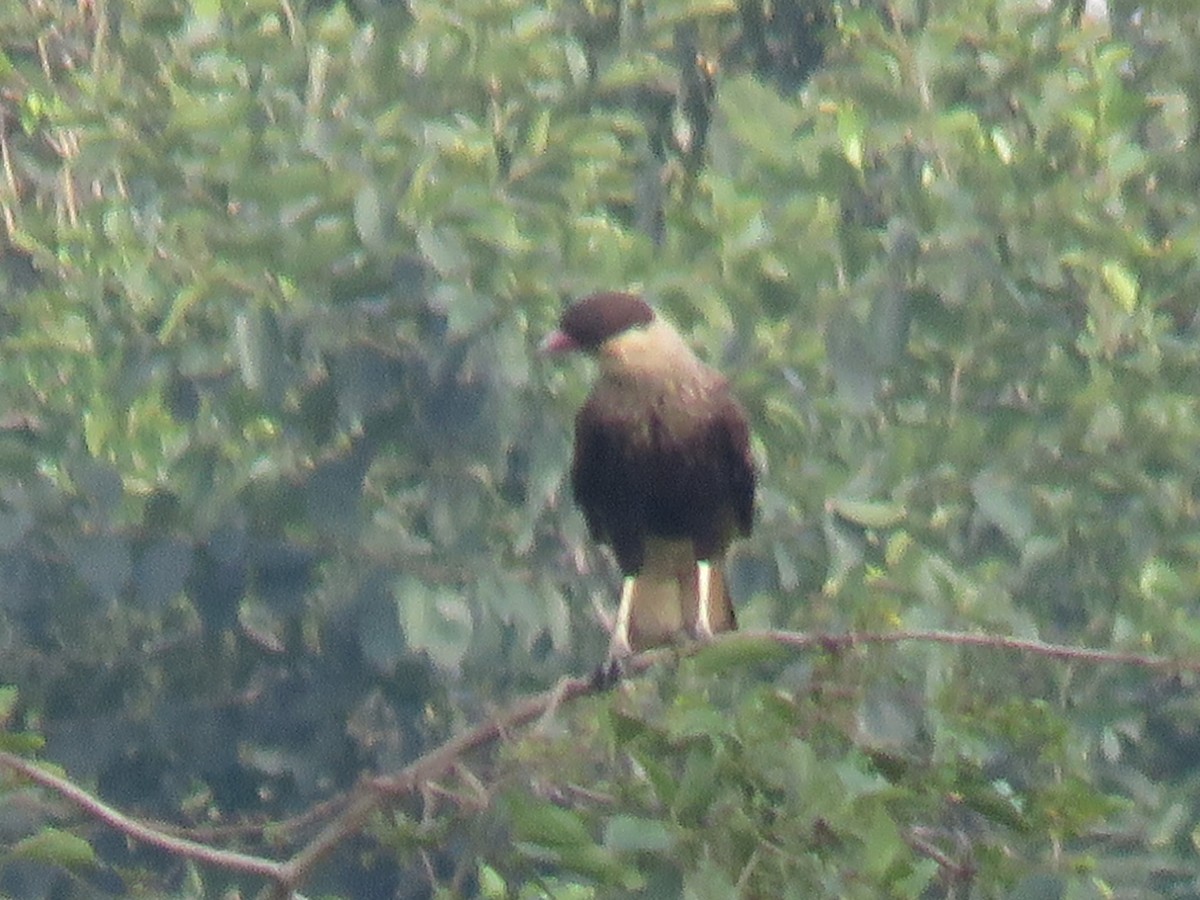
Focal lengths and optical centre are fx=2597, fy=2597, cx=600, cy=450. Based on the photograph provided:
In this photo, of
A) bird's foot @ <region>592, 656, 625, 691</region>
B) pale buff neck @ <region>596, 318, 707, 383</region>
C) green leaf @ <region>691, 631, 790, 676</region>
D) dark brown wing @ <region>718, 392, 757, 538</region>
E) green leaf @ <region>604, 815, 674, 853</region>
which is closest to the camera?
green leaf @ <region>604, 815, 674, 853</region>

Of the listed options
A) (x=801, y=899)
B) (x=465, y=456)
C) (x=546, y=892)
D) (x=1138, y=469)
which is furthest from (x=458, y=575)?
(x=801, y=899)

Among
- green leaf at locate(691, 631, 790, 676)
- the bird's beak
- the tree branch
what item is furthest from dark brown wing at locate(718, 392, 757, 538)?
green leaf at locate(691, 631, 790, 676)

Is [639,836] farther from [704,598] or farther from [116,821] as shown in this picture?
[704,598]

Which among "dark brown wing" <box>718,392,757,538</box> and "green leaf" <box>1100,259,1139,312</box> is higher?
"green leaf" <box>1100,259,1139,312</box>

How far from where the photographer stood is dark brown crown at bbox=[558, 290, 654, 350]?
17.8ft

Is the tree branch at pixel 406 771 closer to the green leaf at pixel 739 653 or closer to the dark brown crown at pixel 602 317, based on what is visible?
the green leaf at pixel 739 653

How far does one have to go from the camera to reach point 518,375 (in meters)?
5.59

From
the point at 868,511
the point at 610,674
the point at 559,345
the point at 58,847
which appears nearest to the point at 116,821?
the point at 58,847

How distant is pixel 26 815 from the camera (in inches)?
233

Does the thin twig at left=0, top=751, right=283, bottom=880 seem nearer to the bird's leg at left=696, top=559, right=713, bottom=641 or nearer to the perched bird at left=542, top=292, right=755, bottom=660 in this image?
the perched bird at left=542, top=292, right=755, bottom=660

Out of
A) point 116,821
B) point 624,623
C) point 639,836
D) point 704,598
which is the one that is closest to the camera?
point 639,836

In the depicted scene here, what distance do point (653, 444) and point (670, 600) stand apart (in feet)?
1.56

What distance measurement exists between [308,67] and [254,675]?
5.62 feet

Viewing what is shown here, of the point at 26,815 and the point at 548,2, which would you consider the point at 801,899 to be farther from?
the point at 548,2
